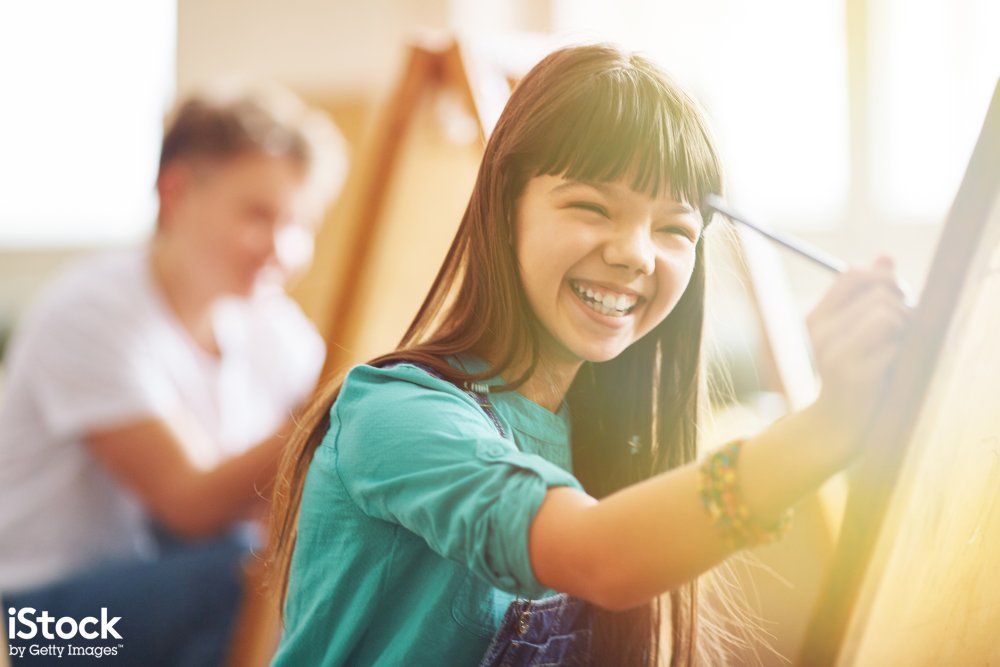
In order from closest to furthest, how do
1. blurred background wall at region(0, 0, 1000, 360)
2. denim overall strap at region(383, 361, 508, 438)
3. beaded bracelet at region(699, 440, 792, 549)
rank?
beaded bracelet at region(699, 440, 792, 549) → denim overall strap at region(383, 361, 508, 438) → blurred background wall at region(0, 0, 1000, 360)

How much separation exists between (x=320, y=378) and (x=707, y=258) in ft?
1.48

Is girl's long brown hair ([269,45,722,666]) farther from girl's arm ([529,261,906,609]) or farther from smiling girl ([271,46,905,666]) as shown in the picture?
girl's arm ([529,261,906,609])

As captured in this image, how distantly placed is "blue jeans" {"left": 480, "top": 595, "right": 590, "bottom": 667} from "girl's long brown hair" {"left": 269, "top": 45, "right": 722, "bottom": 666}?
16 mm

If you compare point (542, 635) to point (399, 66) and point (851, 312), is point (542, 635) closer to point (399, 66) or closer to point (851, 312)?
point (851, 312)

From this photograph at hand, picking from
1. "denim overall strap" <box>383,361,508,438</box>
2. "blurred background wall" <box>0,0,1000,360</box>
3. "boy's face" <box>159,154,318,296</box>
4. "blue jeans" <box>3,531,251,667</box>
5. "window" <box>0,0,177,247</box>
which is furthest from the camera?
"window" <box>0,0,177,247</box>

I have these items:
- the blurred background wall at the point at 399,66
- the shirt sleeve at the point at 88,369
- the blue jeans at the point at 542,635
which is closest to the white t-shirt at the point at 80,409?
the shirt sleeve at the point at 88,369

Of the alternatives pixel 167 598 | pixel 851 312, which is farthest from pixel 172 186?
pixel 851 312

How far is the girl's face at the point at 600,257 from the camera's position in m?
0.48

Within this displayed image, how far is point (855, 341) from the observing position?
17.3 inches

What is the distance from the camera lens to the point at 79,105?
3.22 metres

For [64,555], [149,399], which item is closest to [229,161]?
[149,399]

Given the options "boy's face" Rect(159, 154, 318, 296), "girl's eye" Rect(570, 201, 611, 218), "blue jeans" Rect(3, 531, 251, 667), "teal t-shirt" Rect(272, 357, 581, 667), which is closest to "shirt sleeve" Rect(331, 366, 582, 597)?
"teal t-shirt" Rect(272, 357, 581, 667)

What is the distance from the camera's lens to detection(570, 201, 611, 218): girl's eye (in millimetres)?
481

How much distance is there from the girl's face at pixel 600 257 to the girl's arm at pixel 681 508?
0.10 metres
